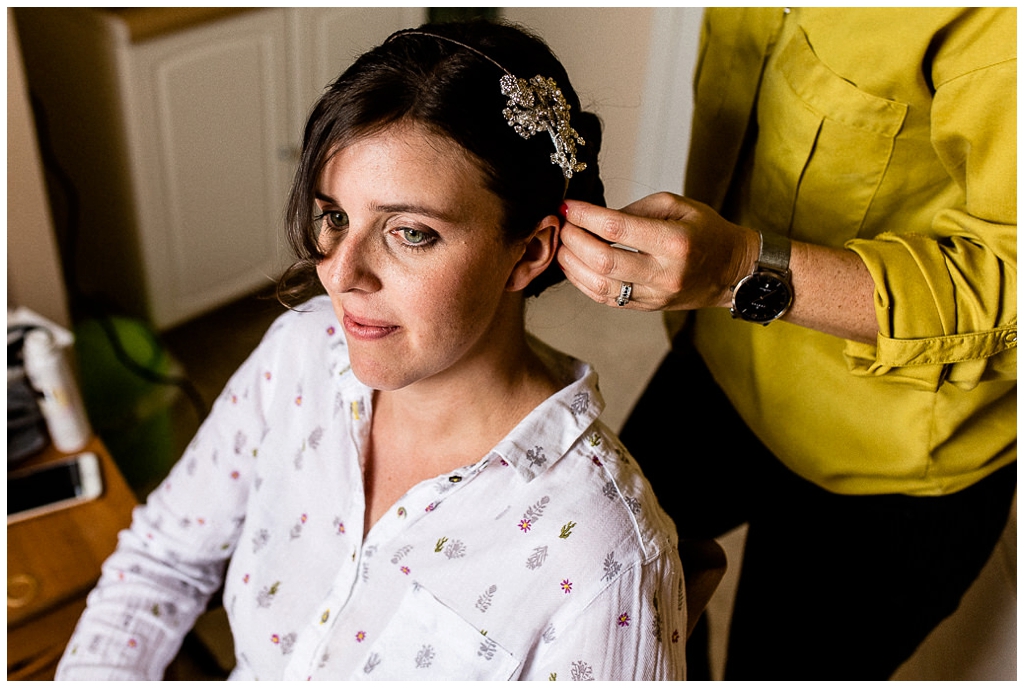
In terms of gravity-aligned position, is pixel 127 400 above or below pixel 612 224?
below

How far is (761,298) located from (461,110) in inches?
13.7

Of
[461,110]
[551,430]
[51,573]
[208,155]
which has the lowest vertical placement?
[51,573]

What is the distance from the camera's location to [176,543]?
47.9 inches

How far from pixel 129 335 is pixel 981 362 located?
70.9 inches

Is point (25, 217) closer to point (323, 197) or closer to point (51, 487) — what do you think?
point (51, 487)

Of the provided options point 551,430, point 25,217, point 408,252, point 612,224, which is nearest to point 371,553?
point 551,430

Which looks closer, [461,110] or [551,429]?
[461,110]

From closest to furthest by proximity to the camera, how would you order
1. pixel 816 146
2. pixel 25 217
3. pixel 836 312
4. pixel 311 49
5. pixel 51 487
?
pixel 836 312
pixel 816 146
pixel 51 487
pixel 25 217
pixel 311 49

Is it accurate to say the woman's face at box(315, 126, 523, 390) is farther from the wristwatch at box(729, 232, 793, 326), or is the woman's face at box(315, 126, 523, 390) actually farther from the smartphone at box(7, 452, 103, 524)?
the smartphone at box(7, 452, 103, 524)

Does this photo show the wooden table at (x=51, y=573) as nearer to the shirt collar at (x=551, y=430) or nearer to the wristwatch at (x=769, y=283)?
the shirt collar at (x=551, y=430)

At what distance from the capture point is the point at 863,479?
47.3 inches

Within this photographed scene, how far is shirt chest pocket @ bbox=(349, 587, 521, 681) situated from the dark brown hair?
40 cm

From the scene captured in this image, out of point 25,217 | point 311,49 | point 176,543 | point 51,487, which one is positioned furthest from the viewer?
point 311,49

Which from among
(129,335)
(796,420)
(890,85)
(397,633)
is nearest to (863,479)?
(796,420)
